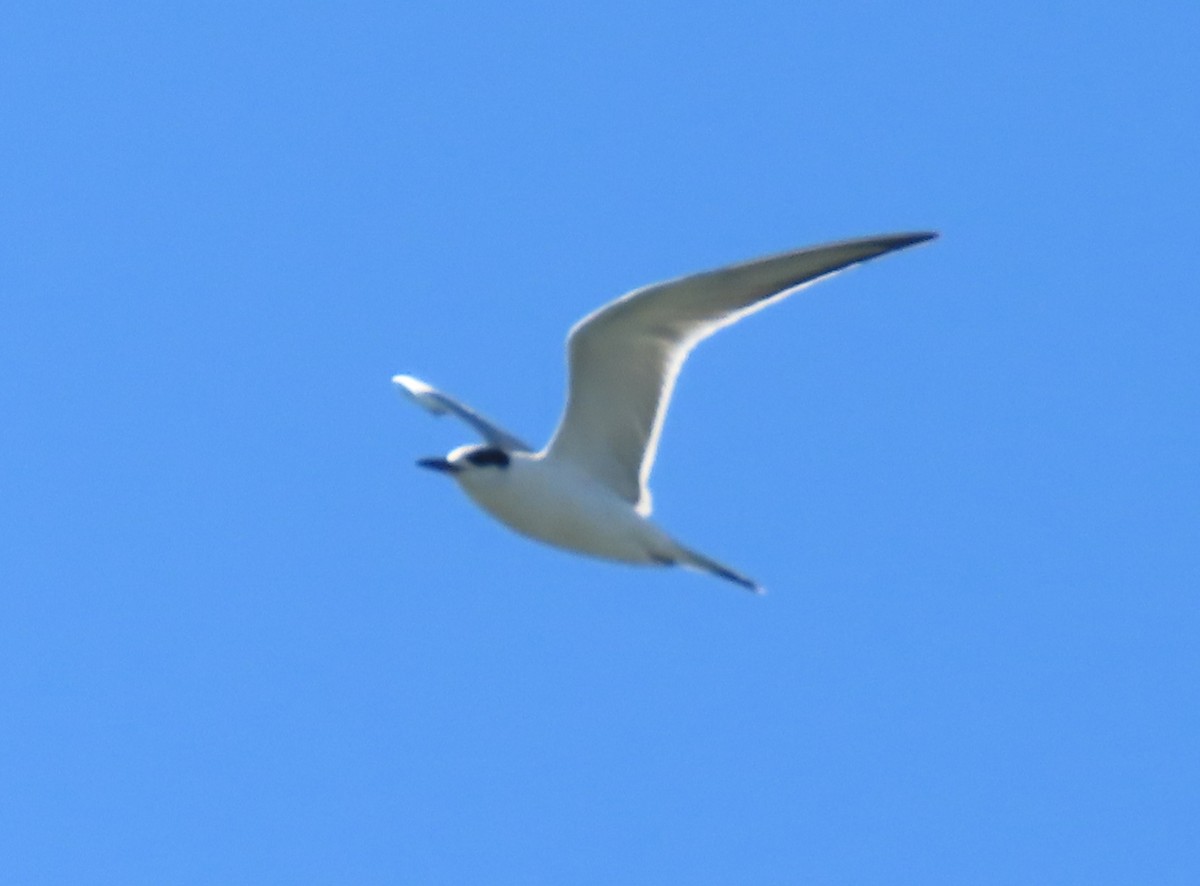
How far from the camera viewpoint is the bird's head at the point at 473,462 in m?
11.8

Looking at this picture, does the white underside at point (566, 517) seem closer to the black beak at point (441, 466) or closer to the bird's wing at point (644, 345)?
the black beak at point (441, 466)

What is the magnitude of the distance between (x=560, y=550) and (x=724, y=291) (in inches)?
66.7

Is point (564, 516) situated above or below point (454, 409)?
below

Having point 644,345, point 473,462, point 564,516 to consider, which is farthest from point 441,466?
point 644,345

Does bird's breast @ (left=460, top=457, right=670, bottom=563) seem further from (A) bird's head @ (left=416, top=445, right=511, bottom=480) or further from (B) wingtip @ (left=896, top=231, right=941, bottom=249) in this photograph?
(B) wingtip @ (left=896, top=231, right=941, bottom=249)

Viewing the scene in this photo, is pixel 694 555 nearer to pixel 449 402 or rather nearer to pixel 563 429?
pixel 563 429

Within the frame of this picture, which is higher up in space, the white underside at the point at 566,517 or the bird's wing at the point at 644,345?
the bird's wing at the point at 644,345

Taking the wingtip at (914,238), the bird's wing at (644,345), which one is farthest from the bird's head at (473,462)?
the wingtip at (914,238)

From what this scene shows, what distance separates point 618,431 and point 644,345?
619 millimetres

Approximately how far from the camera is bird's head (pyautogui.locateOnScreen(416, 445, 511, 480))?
463 inches

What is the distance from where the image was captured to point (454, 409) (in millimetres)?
13305

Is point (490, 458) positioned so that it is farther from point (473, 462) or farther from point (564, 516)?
point (564, 516)

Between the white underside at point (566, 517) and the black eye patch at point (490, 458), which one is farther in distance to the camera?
the black eye patch at point (490, 458)

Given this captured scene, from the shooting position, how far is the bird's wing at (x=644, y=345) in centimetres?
1108
